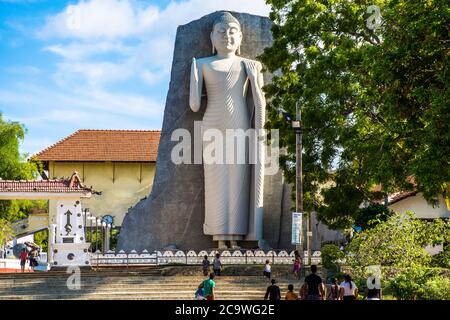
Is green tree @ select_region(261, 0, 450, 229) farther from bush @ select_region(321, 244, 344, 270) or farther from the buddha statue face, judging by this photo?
the buddha statue face

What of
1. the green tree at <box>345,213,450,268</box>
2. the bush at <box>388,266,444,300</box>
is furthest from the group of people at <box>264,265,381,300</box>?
the green tree at <box>345,213,450,268</box>

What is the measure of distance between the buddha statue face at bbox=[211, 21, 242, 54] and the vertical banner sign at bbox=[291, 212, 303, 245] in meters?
9.97

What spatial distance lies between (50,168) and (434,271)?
36.7 metres

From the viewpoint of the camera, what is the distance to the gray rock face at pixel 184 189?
30797 millimetres

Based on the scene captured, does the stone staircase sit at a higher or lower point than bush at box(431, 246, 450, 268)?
lower

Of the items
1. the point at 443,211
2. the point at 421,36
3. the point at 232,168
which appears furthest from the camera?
the point at 443,211

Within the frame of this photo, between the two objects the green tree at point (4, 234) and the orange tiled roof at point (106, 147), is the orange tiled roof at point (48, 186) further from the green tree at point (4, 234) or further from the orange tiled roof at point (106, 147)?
the orange tiled roof at point (106, 147)

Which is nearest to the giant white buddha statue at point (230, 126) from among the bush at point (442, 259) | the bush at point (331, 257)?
the bush at point (331, 257)

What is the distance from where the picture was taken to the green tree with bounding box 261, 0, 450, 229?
16109 mm

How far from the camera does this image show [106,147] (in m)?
52.2

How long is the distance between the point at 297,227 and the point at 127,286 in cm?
473

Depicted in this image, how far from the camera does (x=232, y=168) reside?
99.2 feet
